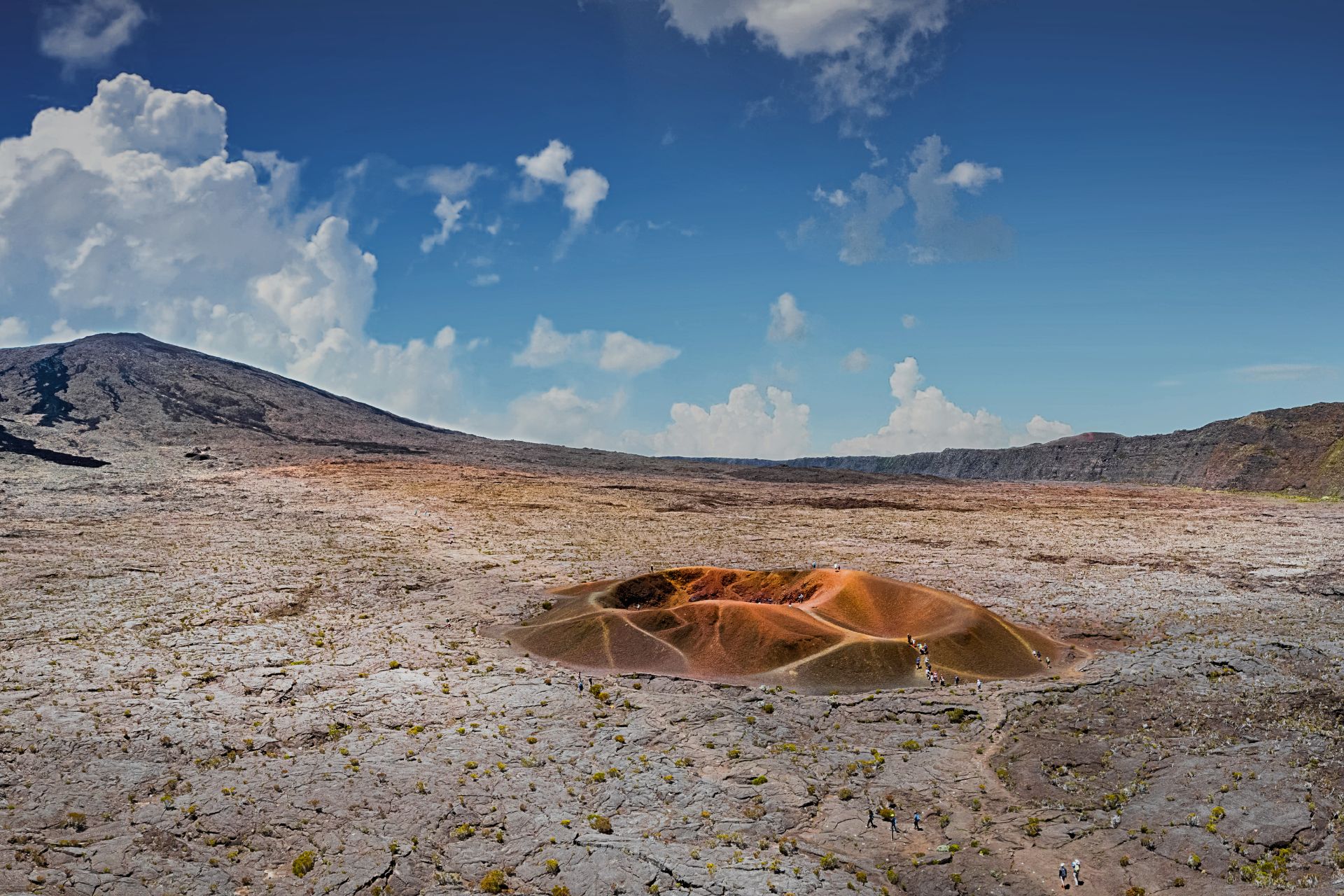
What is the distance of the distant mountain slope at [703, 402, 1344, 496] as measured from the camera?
11050 centimetres

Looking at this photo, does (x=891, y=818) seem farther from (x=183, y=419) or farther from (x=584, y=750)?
(x=183, y=419)

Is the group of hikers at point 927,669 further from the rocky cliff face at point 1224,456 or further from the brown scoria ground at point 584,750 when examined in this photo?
the rocky cliff face at point 1224,456

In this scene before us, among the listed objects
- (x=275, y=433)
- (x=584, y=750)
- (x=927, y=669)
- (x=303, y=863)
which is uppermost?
(x=275, y=433)

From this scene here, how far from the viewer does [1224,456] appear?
132375mm

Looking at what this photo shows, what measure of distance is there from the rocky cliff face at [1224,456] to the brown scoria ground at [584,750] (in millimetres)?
96193

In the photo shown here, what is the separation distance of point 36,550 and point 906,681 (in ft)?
149

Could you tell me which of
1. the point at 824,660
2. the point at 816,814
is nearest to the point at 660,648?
the point at 824,660

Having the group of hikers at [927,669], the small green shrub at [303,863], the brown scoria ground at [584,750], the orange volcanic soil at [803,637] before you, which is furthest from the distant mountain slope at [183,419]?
the group of hikers at [927,669]

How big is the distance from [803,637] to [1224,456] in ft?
473

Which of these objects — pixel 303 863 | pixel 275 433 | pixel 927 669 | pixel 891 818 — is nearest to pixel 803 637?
pixel 927 669

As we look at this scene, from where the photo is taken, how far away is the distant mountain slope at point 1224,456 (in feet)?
363

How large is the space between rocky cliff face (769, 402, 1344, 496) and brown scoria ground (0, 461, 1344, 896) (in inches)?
3787

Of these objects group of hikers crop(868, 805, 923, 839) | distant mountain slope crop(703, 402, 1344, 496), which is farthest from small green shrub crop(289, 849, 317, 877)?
distant mountain slope crop(703, 402, 1344, 496)

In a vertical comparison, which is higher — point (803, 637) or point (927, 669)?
point (803, 637)
